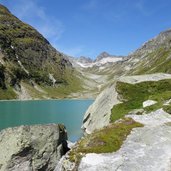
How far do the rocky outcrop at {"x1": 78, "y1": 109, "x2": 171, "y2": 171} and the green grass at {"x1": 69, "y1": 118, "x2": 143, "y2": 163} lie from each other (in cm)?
41

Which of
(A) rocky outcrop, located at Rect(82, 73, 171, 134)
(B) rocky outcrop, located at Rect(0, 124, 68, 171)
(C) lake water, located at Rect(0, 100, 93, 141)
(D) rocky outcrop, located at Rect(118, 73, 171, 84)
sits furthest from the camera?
(C) lake water, located at Rect(0, 100, 93, 141)

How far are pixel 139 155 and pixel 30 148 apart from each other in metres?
9.26

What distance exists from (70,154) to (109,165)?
2.97m

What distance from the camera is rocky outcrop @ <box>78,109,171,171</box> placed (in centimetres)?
1841

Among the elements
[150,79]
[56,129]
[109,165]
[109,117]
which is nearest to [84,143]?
[109,165]

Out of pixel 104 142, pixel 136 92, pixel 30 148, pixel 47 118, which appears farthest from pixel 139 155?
pixel 47 118

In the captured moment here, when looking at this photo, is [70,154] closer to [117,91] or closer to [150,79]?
[117,91]

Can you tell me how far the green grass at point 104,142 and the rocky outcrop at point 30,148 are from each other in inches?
169

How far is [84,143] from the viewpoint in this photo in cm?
2203

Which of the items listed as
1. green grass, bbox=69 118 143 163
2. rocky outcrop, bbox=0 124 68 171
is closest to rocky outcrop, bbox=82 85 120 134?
rocky outcrop, bbox=0 124 68 171

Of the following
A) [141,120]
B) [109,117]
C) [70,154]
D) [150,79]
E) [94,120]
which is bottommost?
[70,154]

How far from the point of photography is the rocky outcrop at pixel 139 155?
1841 centimetres

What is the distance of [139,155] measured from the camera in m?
19.7

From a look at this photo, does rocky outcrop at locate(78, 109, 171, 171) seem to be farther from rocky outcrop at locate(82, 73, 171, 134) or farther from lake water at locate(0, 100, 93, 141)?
lake water at locate(0, 100, 93, 141)
